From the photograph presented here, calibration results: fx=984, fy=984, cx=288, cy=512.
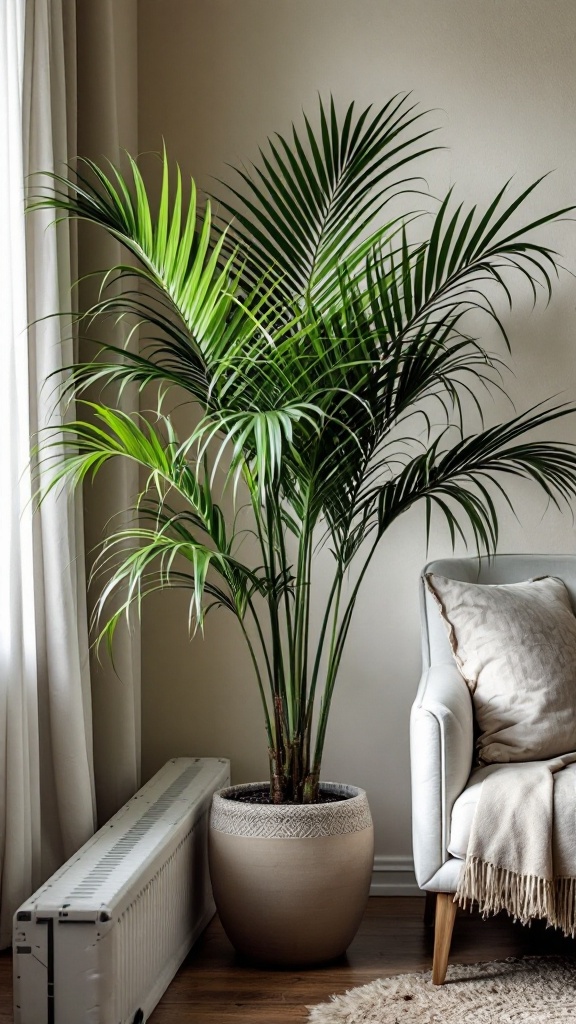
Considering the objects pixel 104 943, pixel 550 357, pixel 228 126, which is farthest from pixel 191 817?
pixel 228 126

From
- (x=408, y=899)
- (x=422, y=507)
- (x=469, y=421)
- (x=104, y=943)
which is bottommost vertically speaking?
(x=408, y=899)

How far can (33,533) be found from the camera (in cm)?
217

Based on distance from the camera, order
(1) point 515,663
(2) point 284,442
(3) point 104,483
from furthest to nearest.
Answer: (3) point 104,483 → (1) point 515,663 → (2) point 284,442

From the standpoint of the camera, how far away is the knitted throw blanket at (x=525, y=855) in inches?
75.3

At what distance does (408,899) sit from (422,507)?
1.07 metres

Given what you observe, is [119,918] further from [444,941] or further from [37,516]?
[37,516]

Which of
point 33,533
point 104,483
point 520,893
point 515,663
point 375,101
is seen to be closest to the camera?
point 520,893

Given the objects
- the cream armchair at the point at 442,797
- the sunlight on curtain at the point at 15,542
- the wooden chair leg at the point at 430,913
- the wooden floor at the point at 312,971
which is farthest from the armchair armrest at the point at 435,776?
the sunlight on curtain at the point at 15,542

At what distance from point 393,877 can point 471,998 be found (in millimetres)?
768

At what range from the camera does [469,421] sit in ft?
9.11

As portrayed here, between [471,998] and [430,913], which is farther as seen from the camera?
[430,913]

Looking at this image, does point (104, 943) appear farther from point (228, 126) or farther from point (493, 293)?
point (228, 126)

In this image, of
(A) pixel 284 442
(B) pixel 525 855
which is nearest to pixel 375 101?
(A) pixel 284 442

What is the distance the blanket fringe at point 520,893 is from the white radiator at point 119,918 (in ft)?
1.96
